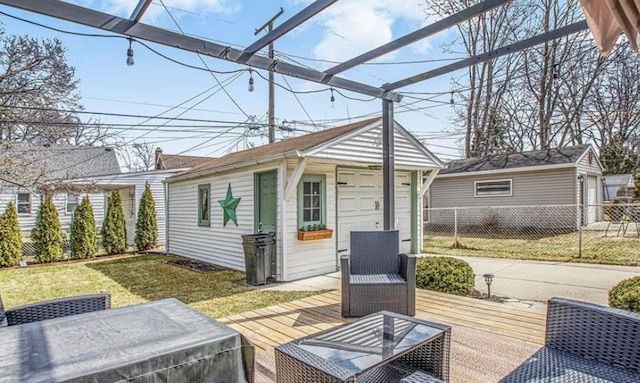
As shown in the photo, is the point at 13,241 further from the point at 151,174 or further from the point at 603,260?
the point at 603,260

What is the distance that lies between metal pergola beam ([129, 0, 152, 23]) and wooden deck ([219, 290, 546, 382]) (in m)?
3.08

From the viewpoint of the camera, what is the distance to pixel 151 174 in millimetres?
15016

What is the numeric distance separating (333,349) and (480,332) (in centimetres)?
206

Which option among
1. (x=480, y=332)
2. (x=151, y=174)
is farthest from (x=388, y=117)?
(x=151, y=174)

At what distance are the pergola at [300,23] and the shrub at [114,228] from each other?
942 centimetres

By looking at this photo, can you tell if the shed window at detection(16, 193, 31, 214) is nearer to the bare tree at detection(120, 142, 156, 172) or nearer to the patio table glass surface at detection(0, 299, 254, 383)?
the bare tree at detection(120, 142, 156, 172)

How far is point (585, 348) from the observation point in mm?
2104

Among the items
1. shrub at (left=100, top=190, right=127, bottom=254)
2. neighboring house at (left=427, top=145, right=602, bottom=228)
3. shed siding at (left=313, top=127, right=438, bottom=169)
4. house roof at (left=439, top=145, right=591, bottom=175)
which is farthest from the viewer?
house roof at (left=439, top=145, right=591, bottom=175)

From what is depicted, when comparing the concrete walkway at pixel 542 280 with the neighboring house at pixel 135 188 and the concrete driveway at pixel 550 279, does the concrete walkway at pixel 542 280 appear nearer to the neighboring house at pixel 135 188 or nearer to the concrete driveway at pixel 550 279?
the concrete driveway at pixel 550 279

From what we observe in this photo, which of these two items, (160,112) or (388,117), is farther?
(160,112)

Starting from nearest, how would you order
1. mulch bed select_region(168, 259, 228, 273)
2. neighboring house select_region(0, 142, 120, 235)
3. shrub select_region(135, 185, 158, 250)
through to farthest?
mulch bed select_region(168, 259, 228, 273) → neighboring house select_region(0, 142, 120, 235) → shrub select_region(135, 185, 158, 250)

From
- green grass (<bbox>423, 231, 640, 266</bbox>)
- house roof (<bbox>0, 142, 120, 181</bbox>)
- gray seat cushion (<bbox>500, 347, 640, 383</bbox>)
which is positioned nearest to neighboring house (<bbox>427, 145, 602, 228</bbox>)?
green grass (<bbox>423, 231, 640, 266</bbox>)

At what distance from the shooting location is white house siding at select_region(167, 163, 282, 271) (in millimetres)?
7520

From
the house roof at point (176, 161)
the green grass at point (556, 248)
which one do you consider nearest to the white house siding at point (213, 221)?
the green grass at point (556, 248)
